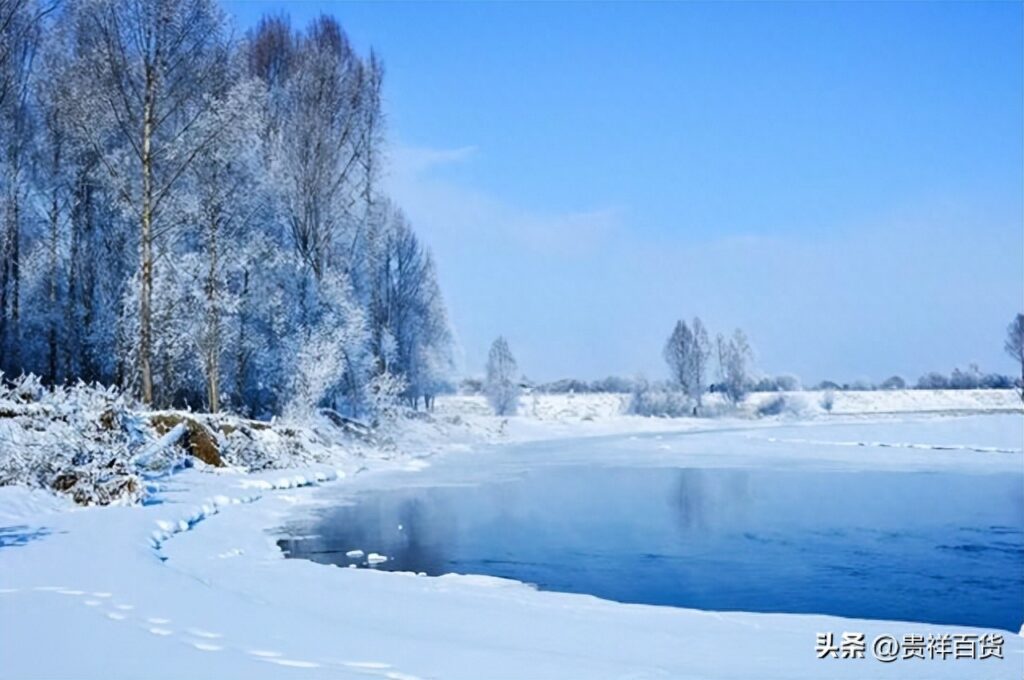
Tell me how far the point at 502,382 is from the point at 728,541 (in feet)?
159

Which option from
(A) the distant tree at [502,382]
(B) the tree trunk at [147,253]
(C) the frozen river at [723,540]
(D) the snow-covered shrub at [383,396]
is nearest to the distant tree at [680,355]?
(A) the distant tree at [502,382]

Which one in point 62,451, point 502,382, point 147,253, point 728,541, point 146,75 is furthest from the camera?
point 502,382

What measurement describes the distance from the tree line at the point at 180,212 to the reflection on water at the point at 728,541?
8068 mm

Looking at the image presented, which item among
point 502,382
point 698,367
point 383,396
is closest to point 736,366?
point 698,367

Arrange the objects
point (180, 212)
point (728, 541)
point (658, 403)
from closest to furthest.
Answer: point (728, 541)
point (180, 212)
point (658, 403)

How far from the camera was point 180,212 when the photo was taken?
790 inches

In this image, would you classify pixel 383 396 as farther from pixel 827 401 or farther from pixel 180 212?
pixel 827 401

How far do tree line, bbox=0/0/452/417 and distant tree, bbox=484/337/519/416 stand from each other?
30.7 m

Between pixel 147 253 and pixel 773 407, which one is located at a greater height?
pixel 147 253

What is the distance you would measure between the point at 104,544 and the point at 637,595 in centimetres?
506

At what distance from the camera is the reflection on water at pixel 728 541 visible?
685 cm

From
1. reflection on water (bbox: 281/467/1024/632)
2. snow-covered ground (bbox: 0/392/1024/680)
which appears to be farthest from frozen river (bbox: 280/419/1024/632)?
snow-covered ground (bbox: 0/392/1024/680)

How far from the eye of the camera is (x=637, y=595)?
Answer: 22.3ft

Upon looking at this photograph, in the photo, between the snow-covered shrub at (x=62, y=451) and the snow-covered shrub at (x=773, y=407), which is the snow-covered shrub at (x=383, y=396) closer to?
the snow-covered shrub at (x=62, y=451)
